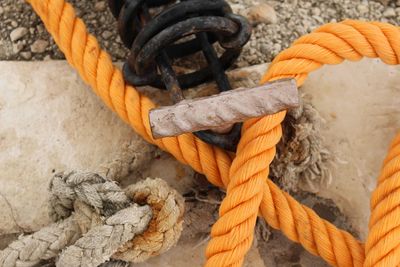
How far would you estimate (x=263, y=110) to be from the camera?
33.1 inches

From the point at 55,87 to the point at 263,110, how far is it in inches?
23.2

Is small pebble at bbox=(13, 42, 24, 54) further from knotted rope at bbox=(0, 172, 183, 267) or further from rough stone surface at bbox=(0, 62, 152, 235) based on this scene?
knotted rope at bbox=(0, 172, 183, 267)

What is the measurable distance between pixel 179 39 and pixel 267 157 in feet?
0.93

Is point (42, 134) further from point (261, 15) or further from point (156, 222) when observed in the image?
point (261, 15)

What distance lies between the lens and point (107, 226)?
1000 millimetres

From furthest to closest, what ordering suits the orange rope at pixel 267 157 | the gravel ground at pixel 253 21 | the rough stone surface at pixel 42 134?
the gravel ground at pixel 253 21
the rough stone surface at pixel 42 134
the orange rope at pixel 267 157

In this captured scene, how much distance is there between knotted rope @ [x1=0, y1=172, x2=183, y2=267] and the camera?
100cm

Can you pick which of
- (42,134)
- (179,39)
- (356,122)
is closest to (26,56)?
(42,134)

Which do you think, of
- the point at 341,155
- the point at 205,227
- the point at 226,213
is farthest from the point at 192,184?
the point at 341,155

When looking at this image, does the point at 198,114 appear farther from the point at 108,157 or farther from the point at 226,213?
the point at 108,157

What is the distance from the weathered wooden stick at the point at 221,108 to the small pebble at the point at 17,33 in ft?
2.08

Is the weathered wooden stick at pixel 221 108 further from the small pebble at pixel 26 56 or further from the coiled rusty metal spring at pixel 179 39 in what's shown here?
the small pebble at pixel 26 56

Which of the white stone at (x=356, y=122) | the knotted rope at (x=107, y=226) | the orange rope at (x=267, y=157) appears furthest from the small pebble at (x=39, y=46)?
the white stone at (x=356, y=122)

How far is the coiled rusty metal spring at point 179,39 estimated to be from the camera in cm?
103
